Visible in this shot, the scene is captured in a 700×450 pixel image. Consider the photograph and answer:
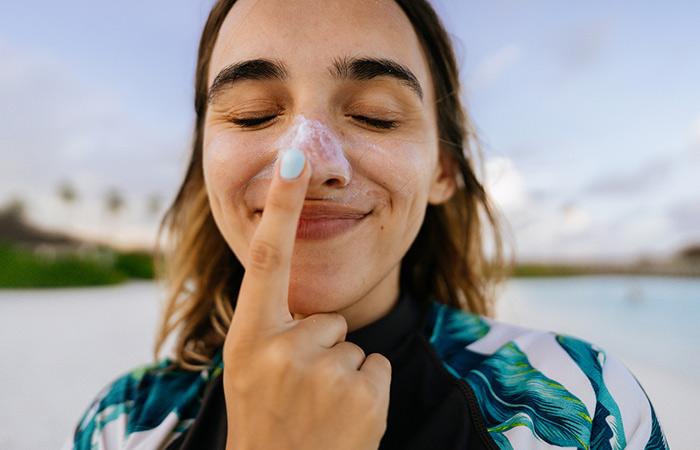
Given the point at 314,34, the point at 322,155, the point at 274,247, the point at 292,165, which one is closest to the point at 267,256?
the point at 274,247

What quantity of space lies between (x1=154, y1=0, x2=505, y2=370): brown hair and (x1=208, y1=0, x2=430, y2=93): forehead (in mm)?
392

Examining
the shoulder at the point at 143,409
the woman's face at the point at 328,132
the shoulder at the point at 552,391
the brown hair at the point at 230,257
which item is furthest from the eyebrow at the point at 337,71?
the shoulder at the point at 143,409

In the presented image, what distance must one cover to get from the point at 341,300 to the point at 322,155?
0.32m

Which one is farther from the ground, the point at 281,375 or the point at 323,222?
the point at 323,222

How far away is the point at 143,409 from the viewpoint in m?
1.34

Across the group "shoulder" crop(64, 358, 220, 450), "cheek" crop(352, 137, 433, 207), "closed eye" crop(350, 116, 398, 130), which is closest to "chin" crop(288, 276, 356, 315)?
"cheek" crop(352, 137, 433, 207)

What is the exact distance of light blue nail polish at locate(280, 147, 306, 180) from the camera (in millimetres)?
765

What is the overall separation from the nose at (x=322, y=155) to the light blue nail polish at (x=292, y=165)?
0.11m

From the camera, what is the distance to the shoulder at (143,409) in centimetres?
127

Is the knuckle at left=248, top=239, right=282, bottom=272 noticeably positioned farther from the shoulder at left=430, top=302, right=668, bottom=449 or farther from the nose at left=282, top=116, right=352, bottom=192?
the shoulder at left=430, top=302, right=668, bottom=449

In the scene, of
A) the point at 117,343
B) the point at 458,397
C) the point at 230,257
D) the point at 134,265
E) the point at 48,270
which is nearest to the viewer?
the point at 458,397

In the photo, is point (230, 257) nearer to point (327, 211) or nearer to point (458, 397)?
point (327, 211)

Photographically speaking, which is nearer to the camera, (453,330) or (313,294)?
(313,294)

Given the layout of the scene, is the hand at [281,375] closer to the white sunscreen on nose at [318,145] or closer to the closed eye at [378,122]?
the white sunscreen on nose at [318,145]
